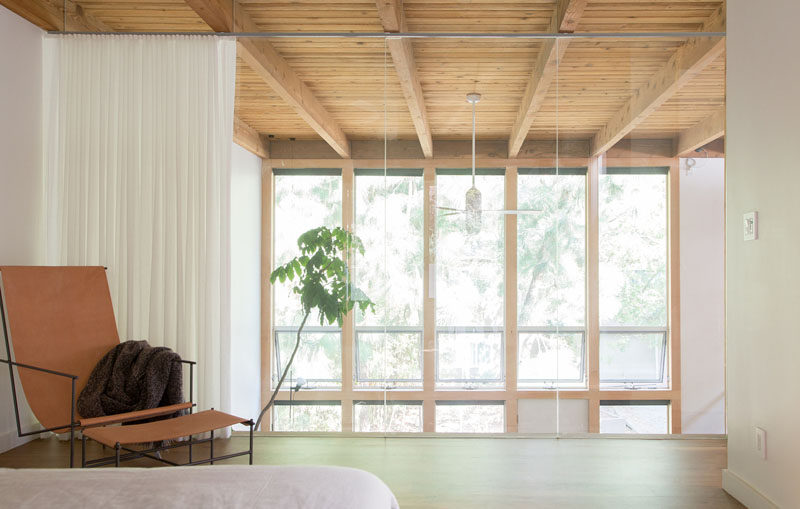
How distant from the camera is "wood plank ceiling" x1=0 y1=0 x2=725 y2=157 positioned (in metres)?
3.69

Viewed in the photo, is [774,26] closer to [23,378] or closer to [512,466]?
[512,466]

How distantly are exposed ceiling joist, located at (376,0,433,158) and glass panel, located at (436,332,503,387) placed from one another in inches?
48.3

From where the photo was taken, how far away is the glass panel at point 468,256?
3.79 meters

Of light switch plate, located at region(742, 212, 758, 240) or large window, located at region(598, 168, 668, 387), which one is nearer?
light switch plate, located at region(742, 212, 758, 240)

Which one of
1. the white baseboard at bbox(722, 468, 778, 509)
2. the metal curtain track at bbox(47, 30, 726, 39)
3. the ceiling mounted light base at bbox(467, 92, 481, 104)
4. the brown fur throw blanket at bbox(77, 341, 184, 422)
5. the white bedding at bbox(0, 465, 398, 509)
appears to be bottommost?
the white baseboard at bbox(722, 468, 778, 509)

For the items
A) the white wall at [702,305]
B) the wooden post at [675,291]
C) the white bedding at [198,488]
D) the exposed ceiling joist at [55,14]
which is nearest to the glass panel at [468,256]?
the wooden post at [675,291]

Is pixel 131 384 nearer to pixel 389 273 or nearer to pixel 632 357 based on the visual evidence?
pixel 389 273

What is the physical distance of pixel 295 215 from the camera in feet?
12.6

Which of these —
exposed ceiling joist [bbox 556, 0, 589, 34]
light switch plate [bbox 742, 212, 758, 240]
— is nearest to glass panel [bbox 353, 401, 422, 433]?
light switch plate [bbox 742, 212, 758, 240]

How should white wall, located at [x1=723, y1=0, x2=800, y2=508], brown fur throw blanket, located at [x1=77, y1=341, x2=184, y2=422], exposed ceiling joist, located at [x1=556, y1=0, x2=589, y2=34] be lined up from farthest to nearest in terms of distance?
exposed ceiling joist, located at [x1=556, y1=0, x2=589, y2=34] → brown fur throw blanket, located at [x1=77, y1=341, x2=184, y2=422] → white wall, located at [x1=723, y1=0, x2=800, y2=508]

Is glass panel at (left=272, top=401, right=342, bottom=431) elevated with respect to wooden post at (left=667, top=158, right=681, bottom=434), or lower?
lower

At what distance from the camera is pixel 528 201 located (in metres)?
3.81

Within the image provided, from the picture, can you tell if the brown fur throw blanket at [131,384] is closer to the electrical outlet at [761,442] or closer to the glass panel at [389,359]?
the glass panel at [389,359]

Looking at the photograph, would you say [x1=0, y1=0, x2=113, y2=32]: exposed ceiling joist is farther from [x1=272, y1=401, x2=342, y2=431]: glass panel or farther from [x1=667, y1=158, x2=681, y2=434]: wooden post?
[x1=667, y1=158, x2=681, y2=434]: wooden post
